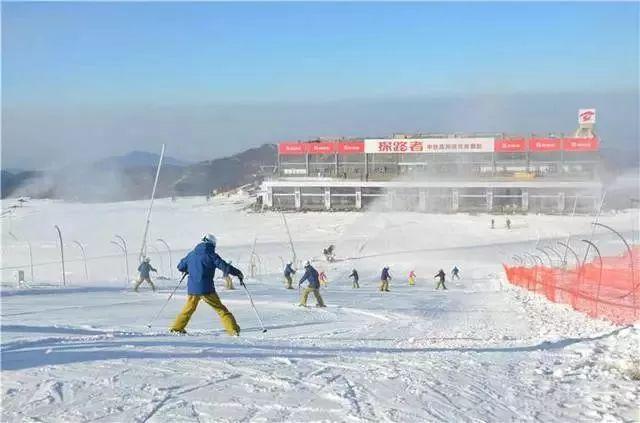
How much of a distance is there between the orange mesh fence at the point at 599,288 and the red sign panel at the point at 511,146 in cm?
6059

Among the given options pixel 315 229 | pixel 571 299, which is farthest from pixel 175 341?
pixel 315 229

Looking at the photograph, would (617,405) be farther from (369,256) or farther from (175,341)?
(369,256)

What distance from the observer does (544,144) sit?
8925cm

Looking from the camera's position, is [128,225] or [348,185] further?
[348,185]

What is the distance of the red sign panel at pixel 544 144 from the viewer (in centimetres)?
8894

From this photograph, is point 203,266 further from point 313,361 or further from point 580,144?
point 580,144

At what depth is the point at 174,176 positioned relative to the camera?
149250mm

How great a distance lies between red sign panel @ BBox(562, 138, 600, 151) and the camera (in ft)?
288

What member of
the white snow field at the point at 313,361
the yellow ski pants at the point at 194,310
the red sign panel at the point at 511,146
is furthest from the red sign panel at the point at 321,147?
the yellow ski pants at the point at 194,310

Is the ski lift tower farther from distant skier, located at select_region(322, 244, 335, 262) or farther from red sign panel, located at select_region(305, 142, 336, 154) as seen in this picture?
distant skier, located at select_region(322, 244, 335, 262)

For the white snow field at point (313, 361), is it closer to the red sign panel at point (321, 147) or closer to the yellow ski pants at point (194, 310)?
the yellow ski pants at point (194, 310)

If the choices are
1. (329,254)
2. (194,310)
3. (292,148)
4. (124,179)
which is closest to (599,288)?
(194,310)

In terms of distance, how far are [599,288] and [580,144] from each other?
74589 millimetres

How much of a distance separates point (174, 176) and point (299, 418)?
146719mm
